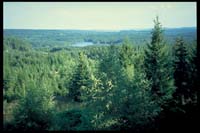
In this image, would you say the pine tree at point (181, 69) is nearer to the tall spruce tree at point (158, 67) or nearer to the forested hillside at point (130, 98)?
the forested hillside at point (130, 98)

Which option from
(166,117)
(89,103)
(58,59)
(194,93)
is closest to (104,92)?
(89,103)

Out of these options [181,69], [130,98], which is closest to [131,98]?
[130,98]

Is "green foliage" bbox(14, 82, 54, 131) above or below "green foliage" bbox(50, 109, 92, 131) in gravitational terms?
above

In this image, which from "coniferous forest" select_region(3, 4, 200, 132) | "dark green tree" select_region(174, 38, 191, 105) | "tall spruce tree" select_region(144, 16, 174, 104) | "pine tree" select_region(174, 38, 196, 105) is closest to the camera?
"coniferous forest" select_region(3, 4, 200, 132)

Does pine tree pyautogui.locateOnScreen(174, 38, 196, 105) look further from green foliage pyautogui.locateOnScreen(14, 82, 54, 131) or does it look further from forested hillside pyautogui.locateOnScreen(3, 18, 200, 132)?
green foliage pyautogui.locateOnScreen(14, 82, 54, 131)

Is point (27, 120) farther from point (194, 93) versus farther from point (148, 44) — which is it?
point (194, 93)

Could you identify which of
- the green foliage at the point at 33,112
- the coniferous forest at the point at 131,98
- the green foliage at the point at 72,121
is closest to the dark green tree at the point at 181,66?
the coniferous forest at the point at 131,98

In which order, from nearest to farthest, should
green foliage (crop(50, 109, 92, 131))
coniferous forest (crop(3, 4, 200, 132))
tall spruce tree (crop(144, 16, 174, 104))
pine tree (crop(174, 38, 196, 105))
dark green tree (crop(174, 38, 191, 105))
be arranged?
coniferous forest (crop(3, 4, 200, 132)) < green foliage (crop(50, 109, 92, 131)) < tall spruce tree (crop(144, 16, 174, 104)) < pine tree (crop(174, 38, 196, 105)) < dark green tree (crop(174, 38, 191, 105))

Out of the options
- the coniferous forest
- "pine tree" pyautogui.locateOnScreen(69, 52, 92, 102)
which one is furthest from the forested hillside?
"pine tree" pyautogui.locateOnScreen(69, 52, 92, 102)
